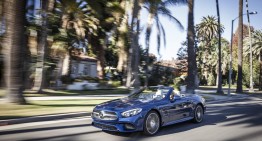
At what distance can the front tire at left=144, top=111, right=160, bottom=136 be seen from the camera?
27.9ft

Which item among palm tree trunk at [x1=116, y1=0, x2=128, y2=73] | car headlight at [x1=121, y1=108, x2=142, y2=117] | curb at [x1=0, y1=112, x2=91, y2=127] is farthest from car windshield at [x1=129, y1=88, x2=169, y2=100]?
palm tree trunk at [x1=116, y1=0, x2=128, y2=73]

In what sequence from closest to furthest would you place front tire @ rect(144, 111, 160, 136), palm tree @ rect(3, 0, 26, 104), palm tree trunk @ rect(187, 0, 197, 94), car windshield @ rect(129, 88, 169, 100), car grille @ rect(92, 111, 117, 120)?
car grille @ rect(92, 111, 117, 120) → front tire @ rect(144, 111, 160, 136) → car windshield @ rect(129, 88, 169, 100) → palm tree @ rect(3, 0, 26, 104) → palm tree trunk @ rect(187, 0, 197, 94)

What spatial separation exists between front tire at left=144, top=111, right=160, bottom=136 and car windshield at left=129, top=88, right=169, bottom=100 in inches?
27.6

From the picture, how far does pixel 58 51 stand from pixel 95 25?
→ 5.64 meters

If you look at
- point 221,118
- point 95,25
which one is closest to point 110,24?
point 95,25

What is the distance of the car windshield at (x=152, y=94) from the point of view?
31.2 feet

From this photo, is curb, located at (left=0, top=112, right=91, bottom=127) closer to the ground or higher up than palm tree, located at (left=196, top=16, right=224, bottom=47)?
closer to the ground

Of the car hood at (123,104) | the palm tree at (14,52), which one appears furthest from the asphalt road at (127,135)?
the palm tree at (14,52)

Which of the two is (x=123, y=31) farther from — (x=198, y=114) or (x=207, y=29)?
(x=207, y=29)

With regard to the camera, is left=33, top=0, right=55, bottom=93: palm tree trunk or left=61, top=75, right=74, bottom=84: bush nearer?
left=33, top=0, right=55, bottom=93: palm tree trunk

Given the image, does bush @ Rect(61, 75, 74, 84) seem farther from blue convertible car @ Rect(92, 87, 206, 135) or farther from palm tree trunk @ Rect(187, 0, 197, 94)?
blue convertible car @ Rect(92, 87, 206, 135)

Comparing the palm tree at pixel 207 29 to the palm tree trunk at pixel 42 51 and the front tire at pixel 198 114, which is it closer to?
→ the palm tree trunk at pixel 42 51

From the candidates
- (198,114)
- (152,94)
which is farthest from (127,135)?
(198,114)

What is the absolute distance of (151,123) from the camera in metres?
8.70
